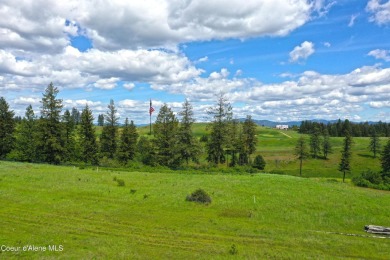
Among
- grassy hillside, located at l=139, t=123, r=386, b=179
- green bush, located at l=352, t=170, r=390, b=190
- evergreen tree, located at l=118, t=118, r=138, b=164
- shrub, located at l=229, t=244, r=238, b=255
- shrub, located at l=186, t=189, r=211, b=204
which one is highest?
evergreen tree, located at l=118, t=118, r=138, b=164

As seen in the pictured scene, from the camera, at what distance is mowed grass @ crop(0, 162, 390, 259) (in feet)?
59.0

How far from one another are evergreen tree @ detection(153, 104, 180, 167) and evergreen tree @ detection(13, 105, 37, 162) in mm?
31163

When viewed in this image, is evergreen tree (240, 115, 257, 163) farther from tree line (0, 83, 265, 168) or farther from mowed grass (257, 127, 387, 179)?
mowed grass (257, 127, 387, 179)

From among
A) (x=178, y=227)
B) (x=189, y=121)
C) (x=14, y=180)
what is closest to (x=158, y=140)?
(x=189, y=121)

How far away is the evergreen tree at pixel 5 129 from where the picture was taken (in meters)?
83.4

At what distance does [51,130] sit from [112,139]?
1675 cm

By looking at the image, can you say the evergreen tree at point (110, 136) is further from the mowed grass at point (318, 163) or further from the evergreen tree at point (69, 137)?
the mowed grass at point (318, 163)

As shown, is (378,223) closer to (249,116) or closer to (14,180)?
(14,180)

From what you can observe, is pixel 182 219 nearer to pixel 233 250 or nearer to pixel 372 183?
pixel 233 250

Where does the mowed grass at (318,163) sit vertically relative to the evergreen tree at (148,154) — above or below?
below

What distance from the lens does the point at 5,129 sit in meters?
84.1

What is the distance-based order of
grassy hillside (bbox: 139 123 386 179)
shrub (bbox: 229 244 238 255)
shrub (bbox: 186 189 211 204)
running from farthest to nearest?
grassy hillside (bbox: 139 123 386 179) → shrub (bbox: 186 189 211 204) → shrub (bbox: 229 244 238 255)

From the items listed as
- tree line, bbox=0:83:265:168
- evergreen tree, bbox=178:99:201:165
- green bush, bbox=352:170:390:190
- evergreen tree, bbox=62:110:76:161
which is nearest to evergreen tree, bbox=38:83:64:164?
tree line, bbox=0:83:265:168

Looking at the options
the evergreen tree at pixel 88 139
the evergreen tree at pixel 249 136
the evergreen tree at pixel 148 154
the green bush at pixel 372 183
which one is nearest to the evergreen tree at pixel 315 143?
the evergreen tree at pixel 249 136
